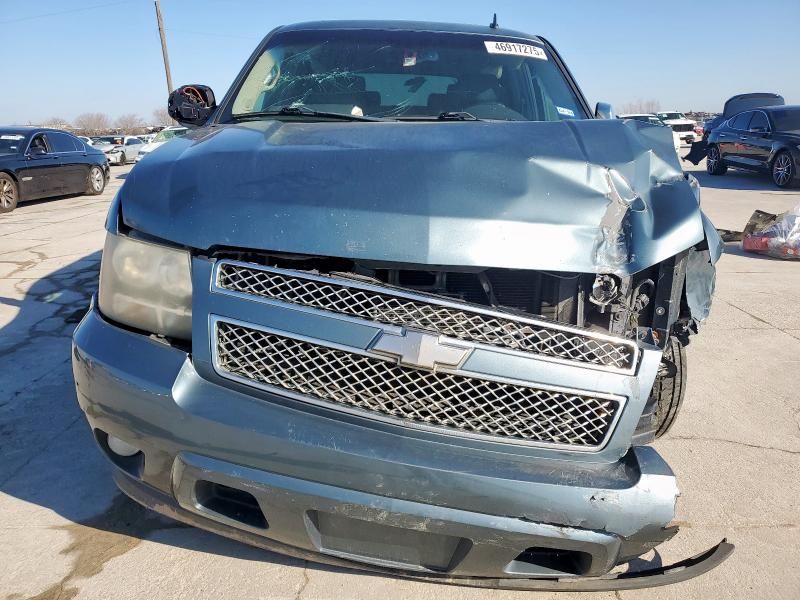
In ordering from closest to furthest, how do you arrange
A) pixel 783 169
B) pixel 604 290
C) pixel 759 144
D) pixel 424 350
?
pixel 424 350 → pixel 604 290 → pixel 783 169 → pixel 759 144

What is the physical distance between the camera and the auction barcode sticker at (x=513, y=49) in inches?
125

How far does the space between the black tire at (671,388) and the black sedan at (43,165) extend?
12.3 m

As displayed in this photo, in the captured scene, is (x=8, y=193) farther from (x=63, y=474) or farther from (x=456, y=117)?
(x=456, y=117)

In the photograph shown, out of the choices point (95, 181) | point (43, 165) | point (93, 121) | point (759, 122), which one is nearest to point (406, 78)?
point (43, 165)

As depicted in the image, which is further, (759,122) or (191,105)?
(759,122)

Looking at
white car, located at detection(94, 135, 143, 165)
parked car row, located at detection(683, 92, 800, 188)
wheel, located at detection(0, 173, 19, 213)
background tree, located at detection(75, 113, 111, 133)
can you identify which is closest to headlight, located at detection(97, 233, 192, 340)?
wheel, located at detection(0, 173, 19, 213)

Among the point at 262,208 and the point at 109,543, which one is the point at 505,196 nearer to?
the point at 262,208

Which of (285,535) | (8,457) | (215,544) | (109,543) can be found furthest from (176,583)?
(8,457)

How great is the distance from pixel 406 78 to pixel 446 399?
6.60 ft

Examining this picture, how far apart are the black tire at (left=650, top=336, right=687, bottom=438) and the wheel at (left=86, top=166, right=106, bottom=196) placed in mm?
14019

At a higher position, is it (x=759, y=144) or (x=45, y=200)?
(x=759, y=144)

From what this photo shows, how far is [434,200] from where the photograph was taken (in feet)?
5.28

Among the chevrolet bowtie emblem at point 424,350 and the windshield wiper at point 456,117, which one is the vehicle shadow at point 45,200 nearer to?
the windshield wiper at point 456,117

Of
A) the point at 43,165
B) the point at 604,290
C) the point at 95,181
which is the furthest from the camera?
the point at 95,181
